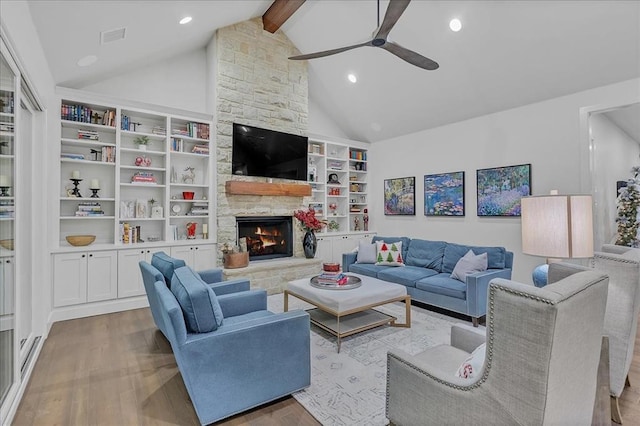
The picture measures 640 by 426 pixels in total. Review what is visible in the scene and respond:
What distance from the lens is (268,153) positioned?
17.8ft

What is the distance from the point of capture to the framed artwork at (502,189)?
15.1 ft

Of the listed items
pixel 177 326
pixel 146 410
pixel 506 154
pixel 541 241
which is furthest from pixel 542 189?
pixel 146 410

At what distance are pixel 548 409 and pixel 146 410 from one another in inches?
90.3

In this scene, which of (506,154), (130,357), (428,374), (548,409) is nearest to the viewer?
(548,409)

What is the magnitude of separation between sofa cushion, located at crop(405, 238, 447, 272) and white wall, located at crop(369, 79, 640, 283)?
0.96 meters

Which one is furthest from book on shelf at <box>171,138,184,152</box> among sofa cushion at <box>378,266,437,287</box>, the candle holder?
sofa cushion at <box>378,266,437,287</box>

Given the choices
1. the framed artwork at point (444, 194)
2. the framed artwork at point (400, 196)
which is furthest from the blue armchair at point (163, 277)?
the framed artwork at point (400, 196)

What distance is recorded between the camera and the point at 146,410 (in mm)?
2119

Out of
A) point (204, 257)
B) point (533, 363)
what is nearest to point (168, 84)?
point (204, 257)

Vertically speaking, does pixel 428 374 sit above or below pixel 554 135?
below

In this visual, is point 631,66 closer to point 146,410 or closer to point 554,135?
point 554,135

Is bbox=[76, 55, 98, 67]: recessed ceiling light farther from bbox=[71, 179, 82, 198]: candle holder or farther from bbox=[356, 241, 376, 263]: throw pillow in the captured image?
bbox=[356, 241, 376, 263]: throw pillow

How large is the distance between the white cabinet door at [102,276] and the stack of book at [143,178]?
104 cm

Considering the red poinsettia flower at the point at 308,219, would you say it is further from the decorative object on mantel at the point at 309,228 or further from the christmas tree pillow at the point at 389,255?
the christmas tree pillow at the point at 389,255
